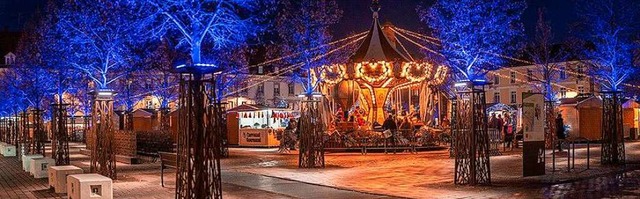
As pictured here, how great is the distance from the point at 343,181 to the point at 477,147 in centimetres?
374

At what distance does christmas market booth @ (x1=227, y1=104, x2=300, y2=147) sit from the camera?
4381 cm

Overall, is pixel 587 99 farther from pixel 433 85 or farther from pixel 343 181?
pixel 343 181


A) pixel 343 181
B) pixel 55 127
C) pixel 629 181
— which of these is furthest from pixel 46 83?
pixel 629 181

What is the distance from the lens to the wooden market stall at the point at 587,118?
156 ft

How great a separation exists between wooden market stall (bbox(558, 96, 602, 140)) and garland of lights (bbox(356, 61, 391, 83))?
17.1 metres

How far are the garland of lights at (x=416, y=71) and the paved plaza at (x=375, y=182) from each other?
992 centimetres

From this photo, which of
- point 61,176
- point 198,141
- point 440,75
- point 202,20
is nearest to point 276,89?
point 440,75

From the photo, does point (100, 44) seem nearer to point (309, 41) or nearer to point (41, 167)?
point (41, 167)

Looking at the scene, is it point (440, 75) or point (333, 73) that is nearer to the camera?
point (333, 73)

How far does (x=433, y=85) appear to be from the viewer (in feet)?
128

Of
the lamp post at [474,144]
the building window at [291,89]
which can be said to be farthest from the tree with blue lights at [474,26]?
the building window at [291,89]

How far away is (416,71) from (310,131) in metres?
13.9

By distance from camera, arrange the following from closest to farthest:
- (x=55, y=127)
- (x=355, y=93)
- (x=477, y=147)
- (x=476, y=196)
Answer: (x=476, y=196) → (x=477, y=147) → (x=55, y=127) → (x=355, y=93)

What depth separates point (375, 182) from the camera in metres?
19.1
